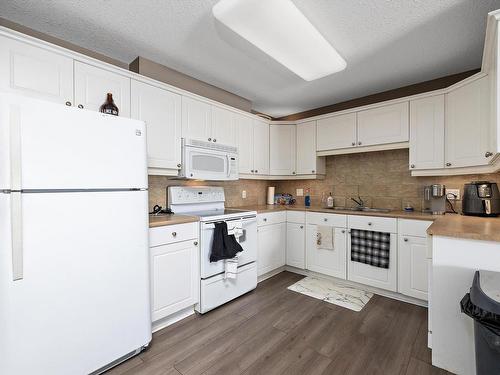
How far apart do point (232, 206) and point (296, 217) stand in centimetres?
91

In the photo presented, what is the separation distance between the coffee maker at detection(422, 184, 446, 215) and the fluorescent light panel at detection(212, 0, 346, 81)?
5.58ft

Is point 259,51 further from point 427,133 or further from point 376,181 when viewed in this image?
point 376,181

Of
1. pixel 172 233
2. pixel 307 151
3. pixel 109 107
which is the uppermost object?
pixel 109 107

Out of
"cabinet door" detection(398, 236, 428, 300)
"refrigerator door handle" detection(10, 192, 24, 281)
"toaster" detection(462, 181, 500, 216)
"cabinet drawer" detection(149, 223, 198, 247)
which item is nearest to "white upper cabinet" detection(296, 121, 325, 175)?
"cabinet door" detection(398, 236, 428, 300)

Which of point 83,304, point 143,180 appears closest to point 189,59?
point 143,180

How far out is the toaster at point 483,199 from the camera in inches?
82.4

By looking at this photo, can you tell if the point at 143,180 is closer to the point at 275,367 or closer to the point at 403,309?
the point at 275,367

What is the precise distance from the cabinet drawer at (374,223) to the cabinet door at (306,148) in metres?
1.00

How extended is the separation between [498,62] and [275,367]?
7.64 ft

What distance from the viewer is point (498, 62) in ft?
4.69

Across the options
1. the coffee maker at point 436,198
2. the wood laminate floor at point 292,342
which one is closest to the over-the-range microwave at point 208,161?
the wood laminate floor at point 292,342

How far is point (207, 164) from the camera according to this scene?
2.73 meters

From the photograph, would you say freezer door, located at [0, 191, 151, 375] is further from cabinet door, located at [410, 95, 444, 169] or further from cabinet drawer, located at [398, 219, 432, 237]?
cabinet door, located at [410, 95, 444, 169]

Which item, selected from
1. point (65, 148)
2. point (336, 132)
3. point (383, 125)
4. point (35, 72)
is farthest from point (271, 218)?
point (35, 72)
